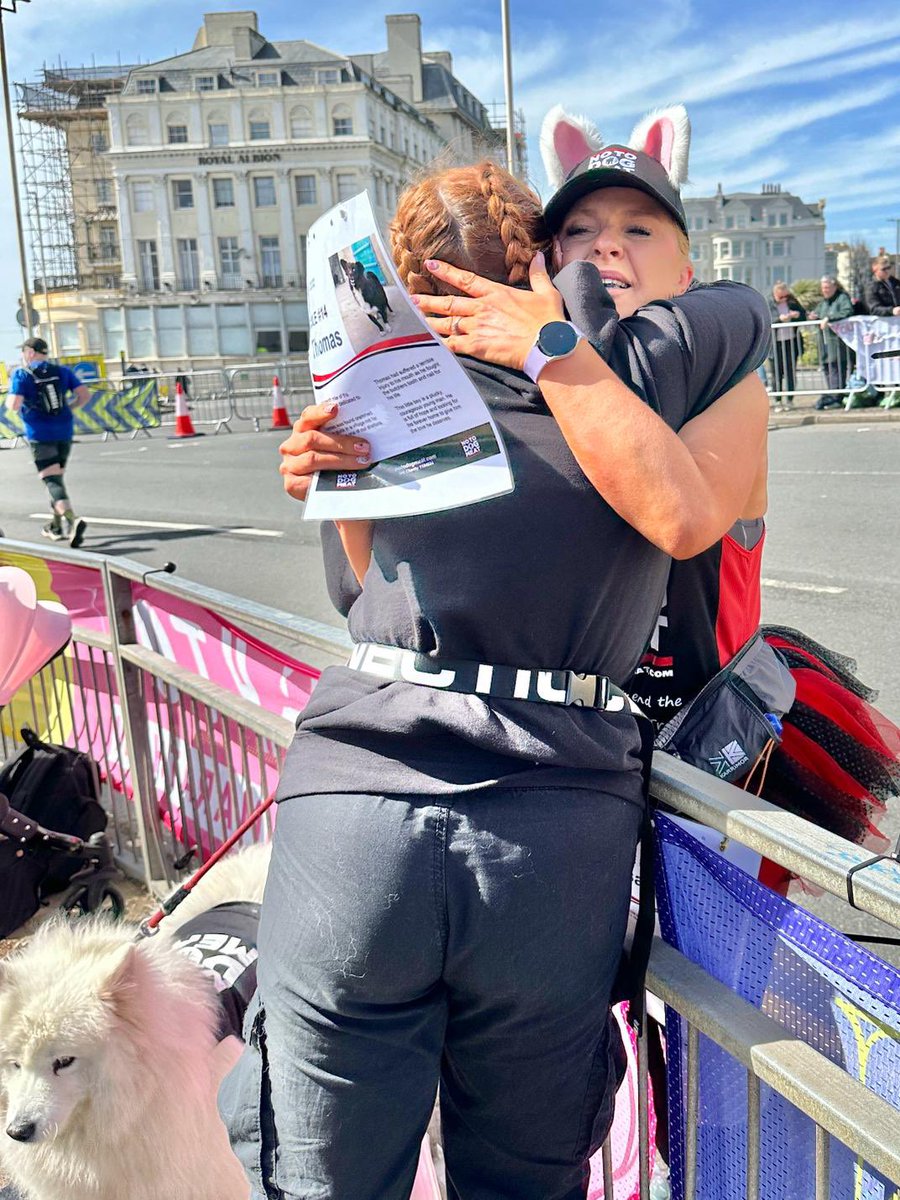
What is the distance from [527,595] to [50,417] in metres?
11.4

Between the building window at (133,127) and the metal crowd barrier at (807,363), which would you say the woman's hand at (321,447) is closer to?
the metal crowd barrier at (807,363)

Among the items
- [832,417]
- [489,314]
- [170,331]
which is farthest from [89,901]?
[170,331]

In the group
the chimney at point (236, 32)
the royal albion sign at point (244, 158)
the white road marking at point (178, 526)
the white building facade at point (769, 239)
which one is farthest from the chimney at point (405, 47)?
the white road marking at point (178, 526)

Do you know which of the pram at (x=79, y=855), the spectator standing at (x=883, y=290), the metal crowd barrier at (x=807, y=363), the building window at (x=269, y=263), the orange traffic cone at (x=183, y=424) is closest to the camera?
the pram at (x=79, y=855)

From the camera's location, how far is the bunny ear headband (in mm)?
1616

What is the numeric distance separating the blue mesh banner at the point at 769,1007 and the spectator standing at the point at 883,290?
15199 mm

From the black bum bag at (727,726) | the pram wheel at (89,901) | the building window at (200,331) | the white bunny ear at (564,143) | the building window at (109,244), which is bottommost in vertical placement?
the pram wheel at (89,901)

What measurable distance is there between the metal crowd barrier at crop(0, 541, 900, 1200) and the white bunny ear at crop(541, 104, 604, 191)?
1.03 meters

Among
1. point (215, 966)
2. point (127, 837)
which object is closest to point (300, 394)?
point (127, 837)

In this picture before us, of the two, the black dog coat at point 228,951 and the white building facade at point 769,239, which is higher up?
the white building facade at point 769,239

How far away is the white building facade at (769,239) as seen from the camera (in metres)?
121

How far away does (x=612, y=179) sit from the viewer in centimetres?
162

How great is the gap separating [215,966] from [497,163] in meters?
1.66

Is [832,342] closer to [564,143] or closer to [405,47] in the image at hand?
[564,143]
